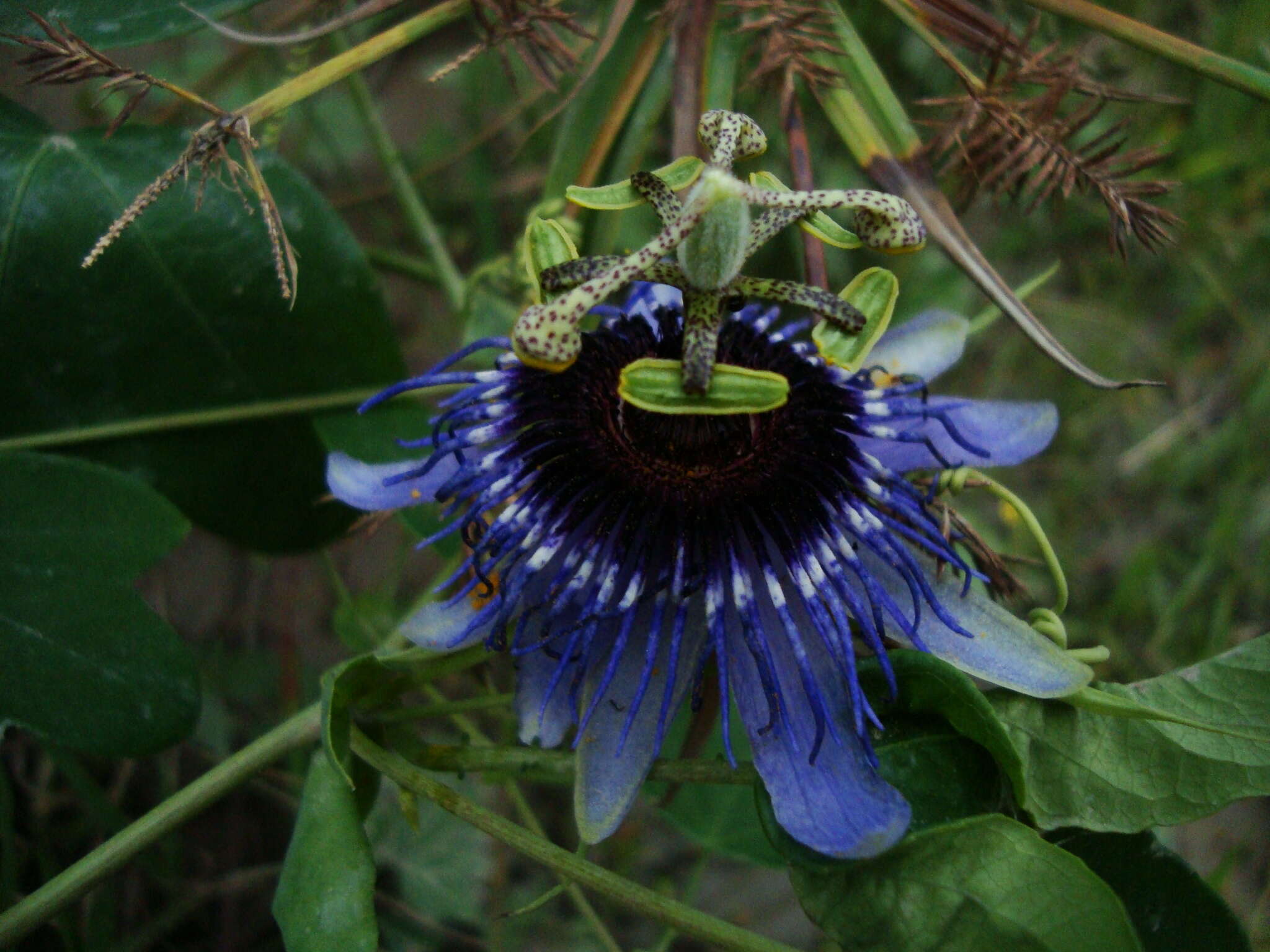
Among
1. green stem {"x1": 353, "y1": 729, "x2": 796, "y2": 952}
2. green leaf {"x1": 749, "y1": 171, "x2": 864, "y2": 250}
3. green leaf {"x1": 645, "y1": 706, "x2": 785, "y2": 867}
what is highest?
green leaf {"x1": 749, "y1": 171, "x2": 864, "y2": 250}

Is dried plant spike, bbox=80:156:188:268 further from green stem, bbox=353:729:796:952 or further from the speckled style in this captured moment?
green stem, bbox=353:729:796:952

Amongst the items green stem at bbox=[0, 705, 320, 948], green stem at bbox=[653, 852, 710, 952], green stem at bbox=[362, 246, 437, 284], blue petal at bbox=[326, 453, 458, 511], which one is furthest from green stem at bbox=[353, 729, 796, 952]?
green stem at bbox=[362, 246, 437, 284]

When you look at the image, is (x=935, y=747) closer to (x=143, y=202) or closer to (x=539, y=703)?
(x=539, y=703)

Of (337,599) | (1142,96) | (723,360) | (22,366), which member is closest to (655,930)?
(337,599)

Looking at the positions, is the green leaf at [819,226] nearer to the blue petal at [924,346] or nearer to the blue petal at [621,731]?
the blue petal at [924,346]

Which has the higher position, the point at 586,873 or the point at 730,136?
the point at 730,136

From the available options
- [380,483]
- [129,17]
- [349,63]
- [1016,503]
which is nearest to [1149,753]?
[1016,503]
